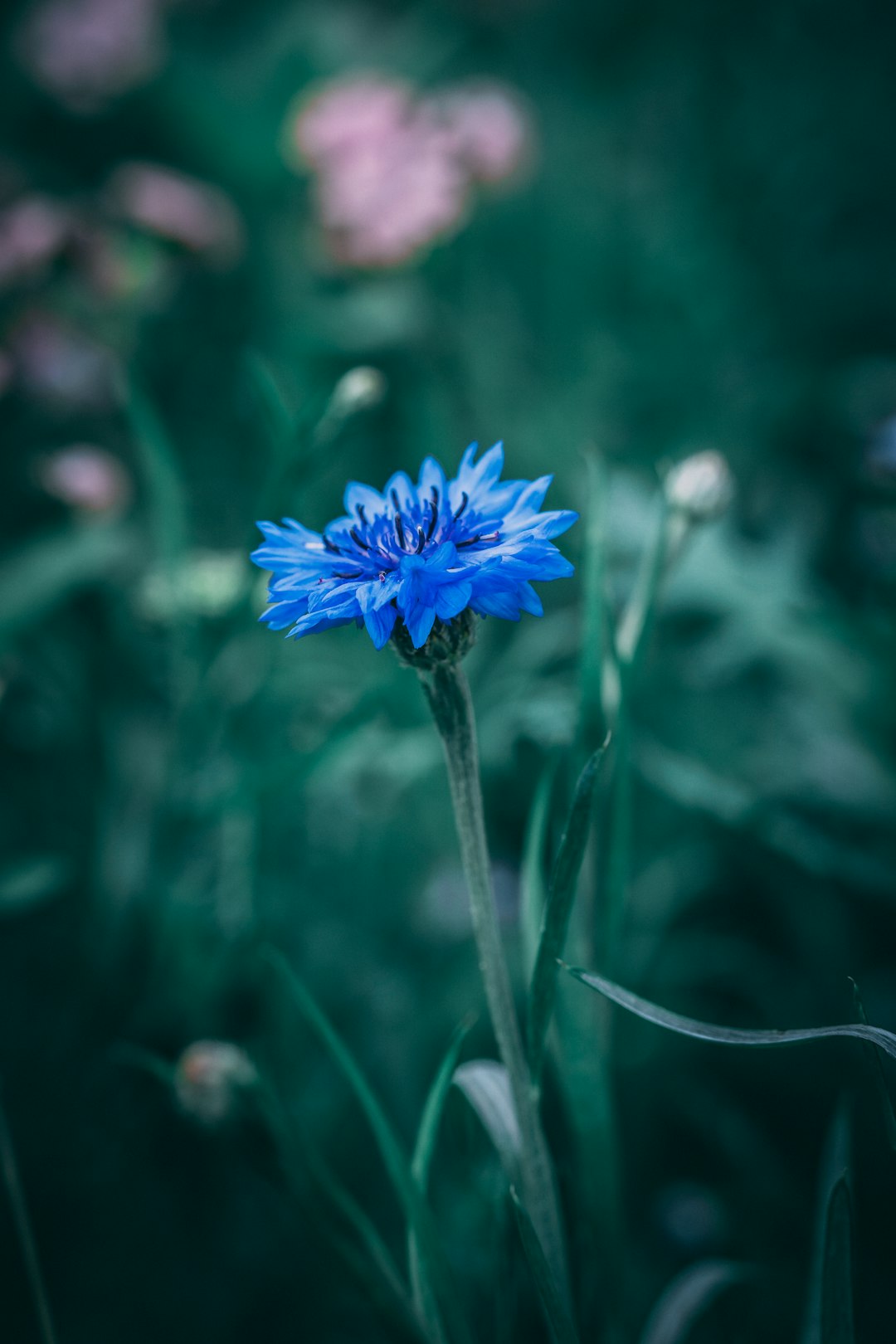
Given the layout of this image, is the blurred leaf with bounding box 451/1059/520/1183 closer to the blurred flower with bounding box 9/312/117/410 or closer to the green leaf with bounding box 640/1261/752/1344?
the green leaf with bounding box 640/1261/752/1344

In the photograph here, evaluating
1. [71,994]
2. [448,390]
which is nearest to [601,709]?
[71,994]

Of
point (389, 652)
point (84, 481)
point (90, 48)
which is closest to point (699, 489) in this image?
point (389, 652)

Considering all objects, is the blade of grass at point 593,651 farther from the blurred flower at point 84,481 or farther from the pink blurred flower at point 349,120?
the pink blurred flower at point 349,120

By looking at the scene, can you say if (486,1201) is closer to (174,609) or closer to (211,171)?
(174,609)

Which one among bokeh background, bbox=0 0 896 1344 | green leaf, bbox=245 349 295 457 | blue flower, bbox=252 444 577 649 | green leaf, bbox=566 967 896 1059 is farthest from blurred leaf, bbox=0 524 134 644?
green leaf, bbox=566 967 896 1059

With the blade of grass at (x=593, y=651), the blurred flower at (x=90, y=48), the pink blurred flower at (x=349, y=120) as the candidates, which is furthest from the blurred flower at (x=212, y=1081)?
the blurred flower at (x=90, y=48)

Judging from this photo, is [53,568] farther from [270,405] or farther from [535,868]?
[535,868]
